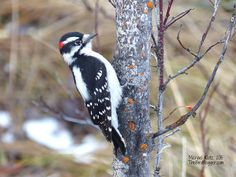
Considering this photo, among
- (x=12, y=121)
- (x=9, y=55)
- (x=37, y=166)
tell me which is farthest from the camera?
(x=9, y=55)

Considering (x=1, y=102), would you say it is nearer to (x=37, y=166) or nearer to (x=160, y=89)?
(x=37, y=166)

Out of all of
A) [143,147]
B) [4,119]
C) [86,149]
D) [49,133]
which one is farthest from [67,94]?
[143,147]

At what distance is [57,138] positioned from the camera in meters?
6.18

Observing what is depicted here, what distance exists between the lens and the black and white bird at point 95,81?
317 centimetres

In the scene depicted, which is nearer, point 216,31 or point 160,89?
point 160,89

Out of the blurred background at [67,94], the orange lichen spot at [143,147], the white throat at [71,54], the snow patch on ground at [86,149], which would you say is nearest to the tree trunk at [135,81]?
the orange lichen spot at [143,147]

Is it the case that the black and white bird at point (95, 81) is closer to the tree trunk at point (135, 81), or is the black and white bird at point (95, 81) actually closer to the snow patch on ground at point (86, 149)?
the tree trunk at point (135, 81)

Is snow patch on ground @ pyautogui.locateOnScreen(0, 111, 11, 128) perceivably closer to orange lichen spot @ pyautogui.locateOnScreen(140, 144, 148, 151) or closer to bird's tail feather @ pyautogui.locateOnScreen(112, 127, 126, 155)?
bird's tail feather @ pyautogui.locateOnScreen(112, 127, 126, 155)

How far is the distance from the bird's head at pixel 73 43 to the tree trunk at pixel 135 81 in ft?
1.78

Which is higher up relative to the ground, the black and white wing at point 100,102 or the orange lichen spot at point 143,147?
the black and white wing at point 100,102

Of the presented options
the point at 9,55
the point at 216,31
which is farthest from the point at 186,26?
the point at 9,55

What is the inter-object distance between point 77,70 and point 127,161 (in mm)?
834

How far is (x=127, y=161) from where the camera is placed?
3.00 meters

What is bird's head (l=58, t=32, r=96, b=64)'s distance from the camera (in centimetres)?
356
